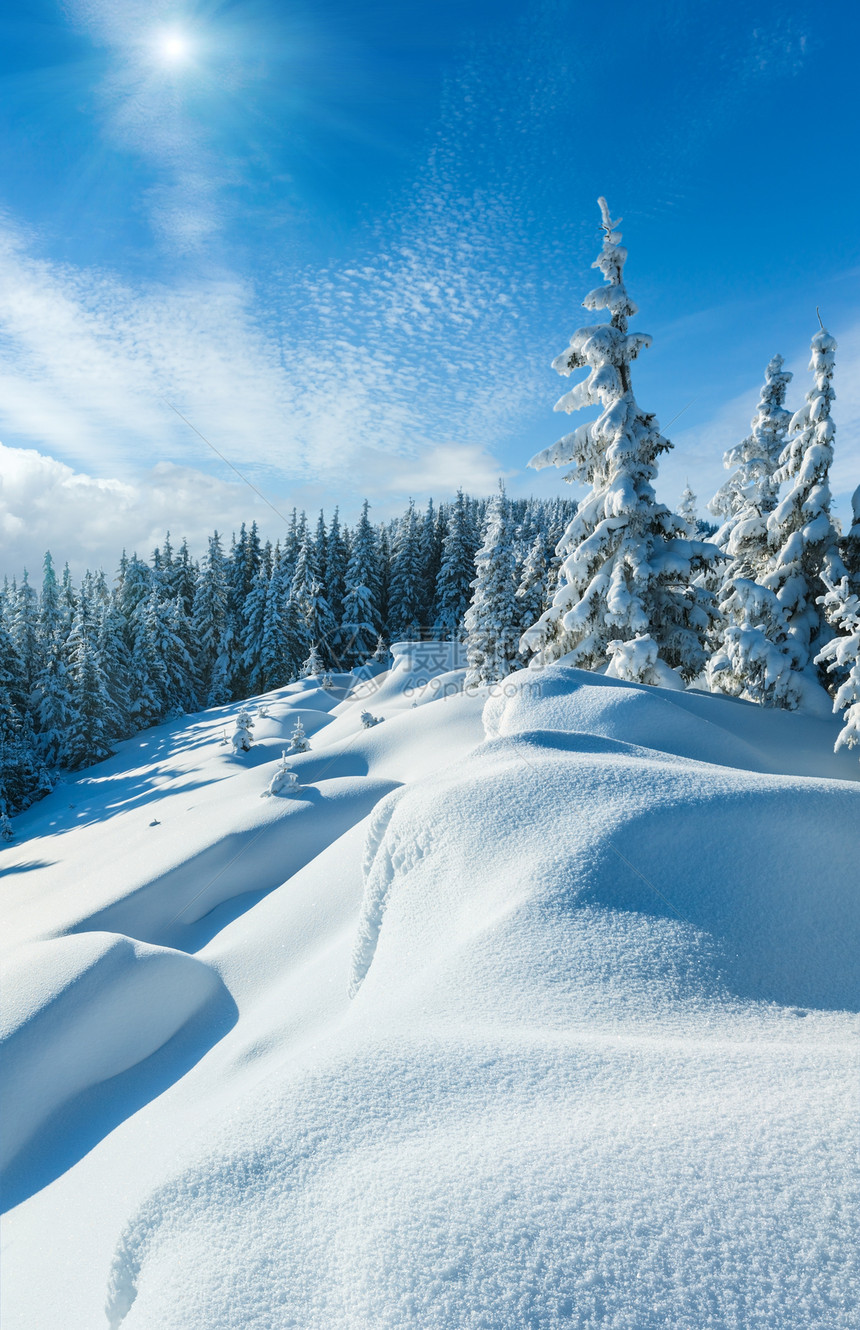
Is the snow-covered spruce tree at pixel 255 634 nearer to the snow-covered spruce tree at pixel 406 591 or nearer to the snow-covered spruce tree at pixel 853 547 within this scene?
the snow-covered spruce tree at pixel 406 591

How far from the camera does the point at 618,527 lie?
12.1m

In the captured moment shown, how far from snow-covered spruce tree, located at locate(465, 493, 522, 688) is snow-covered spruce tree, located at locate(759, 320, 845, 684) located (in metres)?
16.3

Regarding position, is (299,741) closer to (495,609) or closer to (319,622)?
(495,609)

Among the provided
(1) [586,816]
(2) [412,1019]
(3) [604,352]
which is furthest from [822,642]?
(2) [412,1019]

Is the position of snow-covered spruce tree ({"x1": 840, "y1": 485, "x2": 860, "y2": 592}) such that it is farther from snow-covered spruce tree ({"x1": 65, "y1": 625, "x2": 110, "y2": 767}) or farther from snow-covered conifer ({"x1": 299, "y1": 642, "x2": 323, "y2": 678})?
snow-covered spruce tree ({"x1": 65, "y1": 625, "x2": 110, "y2": 767})

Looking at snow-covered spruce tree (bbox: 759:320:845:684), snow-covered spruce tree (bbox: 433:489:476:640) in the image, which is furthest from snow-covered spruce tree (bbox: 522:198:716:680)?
snow-covered spruce tree (bbox: 433:489:476:640)

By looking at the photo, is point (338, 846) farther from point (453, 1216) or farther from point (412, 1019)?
point (453, 1216)

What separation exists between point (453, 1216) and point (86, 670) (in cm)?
4148

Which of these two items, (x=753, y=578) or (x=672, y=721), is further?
(x=753, y=578)

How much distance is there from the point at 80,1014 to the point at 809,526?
13938 mm

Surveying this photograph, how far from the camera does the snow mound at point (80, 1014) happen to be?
482 centimetres

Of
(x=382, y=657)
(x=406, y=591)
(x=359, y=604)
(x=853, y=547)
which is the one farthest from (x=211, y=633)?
(x=853, y=547)

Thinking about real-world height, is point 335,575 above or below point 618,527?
above

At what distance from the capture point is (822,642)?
39.6ft
